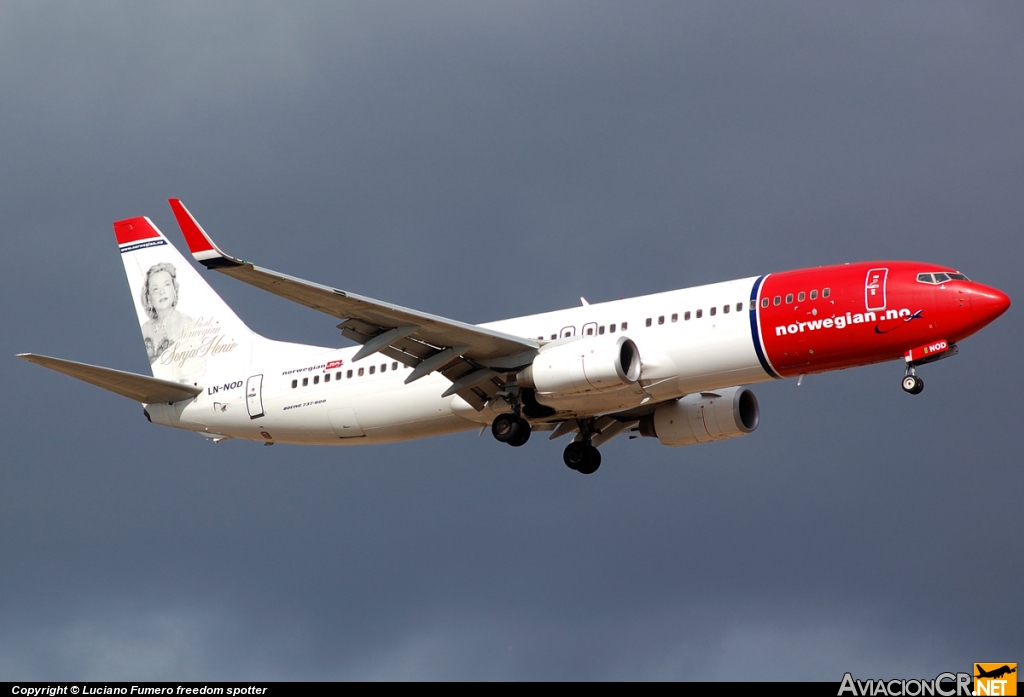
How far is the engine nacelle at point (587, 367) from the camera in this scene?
41.2 m

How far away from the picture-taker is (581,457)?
Result: 48.1m

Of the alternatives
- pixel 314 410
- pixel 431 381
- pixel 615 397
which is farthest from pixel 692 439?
pixel 314 410

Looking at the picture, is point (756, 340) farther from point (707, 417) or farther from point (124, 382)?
point (124, 382)

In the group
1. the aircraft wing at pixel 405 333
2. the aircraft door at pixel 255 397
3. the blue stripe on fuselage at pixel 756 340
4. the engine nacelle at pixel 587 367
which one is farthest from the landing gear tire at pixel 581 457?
the aircraft door at pixel 255 397

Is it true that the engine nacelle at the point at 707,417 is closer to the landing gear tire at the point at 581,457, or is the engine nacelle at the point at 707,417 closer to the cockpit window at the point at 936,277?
the landing gear tire at the point at 581,457

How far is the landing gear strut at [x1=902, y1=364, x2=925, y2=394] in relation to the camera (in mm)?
40656

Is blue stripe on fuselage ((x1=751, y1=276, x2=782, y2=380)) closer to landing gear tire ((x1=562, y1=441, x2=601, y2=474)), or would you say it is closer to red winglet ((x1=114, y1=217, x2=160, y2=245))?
landing gear tire ((x1=562, y1=441, x2=601, y2=474))

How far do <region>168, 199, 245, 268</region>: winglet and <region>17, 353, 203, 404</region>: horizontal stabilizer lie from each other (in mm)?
6065

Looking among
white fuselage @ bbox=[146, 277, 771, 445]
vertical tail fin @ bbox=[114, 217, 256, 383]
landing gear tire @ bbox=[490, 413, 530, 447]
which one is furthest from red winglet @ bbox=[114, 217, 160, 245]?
landing gear tire @ bbox=[490, 413, 530, 447]

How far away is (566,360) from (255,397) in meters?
11.6

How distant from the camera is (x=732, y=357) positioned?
4138 centimetres

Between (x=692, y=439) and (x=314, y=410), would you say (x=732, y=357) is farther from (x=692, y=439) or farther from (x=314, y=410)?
(x=314, y=410)

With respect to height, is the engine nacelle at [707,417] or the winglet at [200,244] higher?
the winglet at [200,244]

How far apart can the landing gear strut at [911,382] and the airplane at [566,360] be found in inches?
1.5
